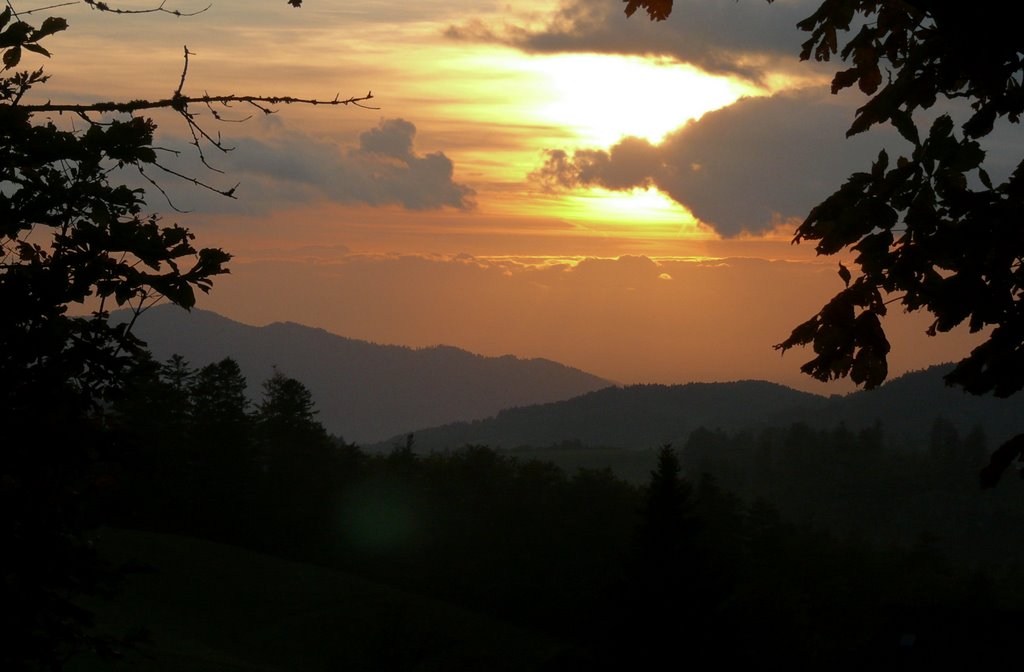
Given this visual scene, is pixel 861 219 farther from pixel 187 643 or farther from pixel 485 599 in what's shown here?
pixel 485 599

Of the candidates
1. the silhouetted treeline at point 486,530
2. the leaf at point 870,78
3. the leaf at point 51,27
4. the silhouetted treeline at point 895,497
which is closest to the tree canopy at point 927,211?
the leaf at point 870,78

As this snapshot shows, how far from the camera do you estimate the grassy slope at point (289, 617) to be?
54.6 m

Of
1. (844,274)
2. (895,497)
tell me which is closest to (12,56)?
(844,274)

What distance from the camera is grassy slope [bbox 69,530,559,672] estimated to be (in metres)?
54.6

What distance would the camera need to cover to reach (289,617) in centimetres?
6038

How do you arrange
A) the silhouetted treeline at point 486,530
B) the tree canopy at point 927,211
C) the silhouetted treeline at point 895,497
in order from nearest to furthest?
the tree canopy at point 927,211, the silhouetted treeline at point 486,530, the silhouetted treeline at point 895,497

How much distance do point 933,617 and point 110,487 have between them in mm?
28870

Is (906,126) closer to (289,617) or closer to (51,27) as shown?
(51,27)

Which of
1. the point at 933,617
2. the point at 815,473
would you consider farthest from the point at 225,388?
the point at 815,473

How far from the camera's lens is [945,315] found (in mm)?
5500

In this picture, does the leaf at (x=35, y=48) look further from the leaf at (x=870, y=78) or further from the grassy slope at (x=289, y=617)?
the grassy slope at (x=289, y=617)

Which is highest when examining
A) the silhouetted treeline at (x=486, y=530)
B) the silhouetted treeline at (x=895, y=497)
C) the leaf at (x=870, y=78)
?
the leaf at (x=870, y=78)

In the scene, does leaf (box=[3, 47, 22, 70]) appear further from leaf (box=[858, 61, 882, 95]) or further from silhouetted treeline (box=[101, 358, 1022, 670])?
silhouetted treeline (box=[101, 358, 1022, 670])

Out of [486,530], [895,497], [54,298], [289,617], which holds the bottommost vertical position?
[895,497]
